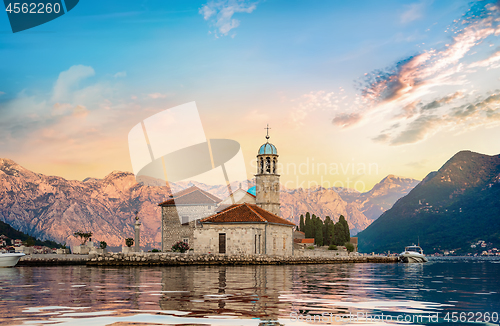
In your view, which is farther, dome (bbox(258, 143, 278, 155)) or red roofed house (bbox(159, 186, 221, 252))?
dome (bbox(258, 143, 278, 155))

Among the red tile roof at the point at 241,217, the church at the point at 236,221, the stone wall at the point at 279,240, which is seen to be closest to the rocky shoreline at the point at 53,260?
the church at the point at 236,221

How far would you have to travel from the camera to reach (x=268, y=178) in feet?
213

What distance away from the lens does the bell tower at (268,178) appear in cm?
6444

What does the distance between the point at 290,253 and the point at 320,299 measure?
45878 mm

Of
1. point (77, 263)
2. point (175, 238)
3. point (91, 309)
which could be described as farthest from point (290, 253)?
point (91, 309)

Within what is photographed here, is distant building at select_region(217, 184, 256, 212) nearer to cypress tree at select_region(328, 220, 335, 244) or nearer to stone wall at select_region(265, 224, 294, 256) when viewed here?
stone wall at select_region(265, 224, 294, 256)

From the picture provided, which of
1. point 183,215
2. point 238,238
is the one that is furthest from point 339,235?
point 238,238

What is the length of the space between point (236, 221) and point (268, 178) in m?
15.6

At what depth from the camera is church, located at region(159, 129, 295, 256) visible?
1977 inches

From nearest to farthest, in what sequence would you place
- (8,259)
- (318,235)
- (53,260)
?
(8,259) < (53,260) < (318,235)

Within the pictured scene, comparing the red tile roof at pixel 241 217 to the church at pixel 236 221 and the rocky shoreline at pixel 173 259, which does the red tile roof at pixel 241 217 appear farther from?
the rocky shoreline at pixel 173 259

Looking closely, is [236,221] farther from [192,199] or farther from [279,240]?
[192,199]

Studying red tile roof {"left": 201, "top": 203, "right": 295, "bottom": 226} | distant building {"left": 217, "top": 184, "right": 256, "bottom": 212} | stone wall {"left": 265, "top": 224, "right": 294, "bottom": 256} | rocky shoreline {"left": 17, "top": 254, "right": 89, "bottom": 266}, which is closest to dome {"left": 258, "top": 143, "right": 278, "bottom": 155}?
distant building {"left": 217, "top": 184, "right": 256, "bottom": 212}

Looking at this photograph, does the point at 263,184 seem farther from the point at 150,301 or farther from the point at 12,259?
the point at 150,301
